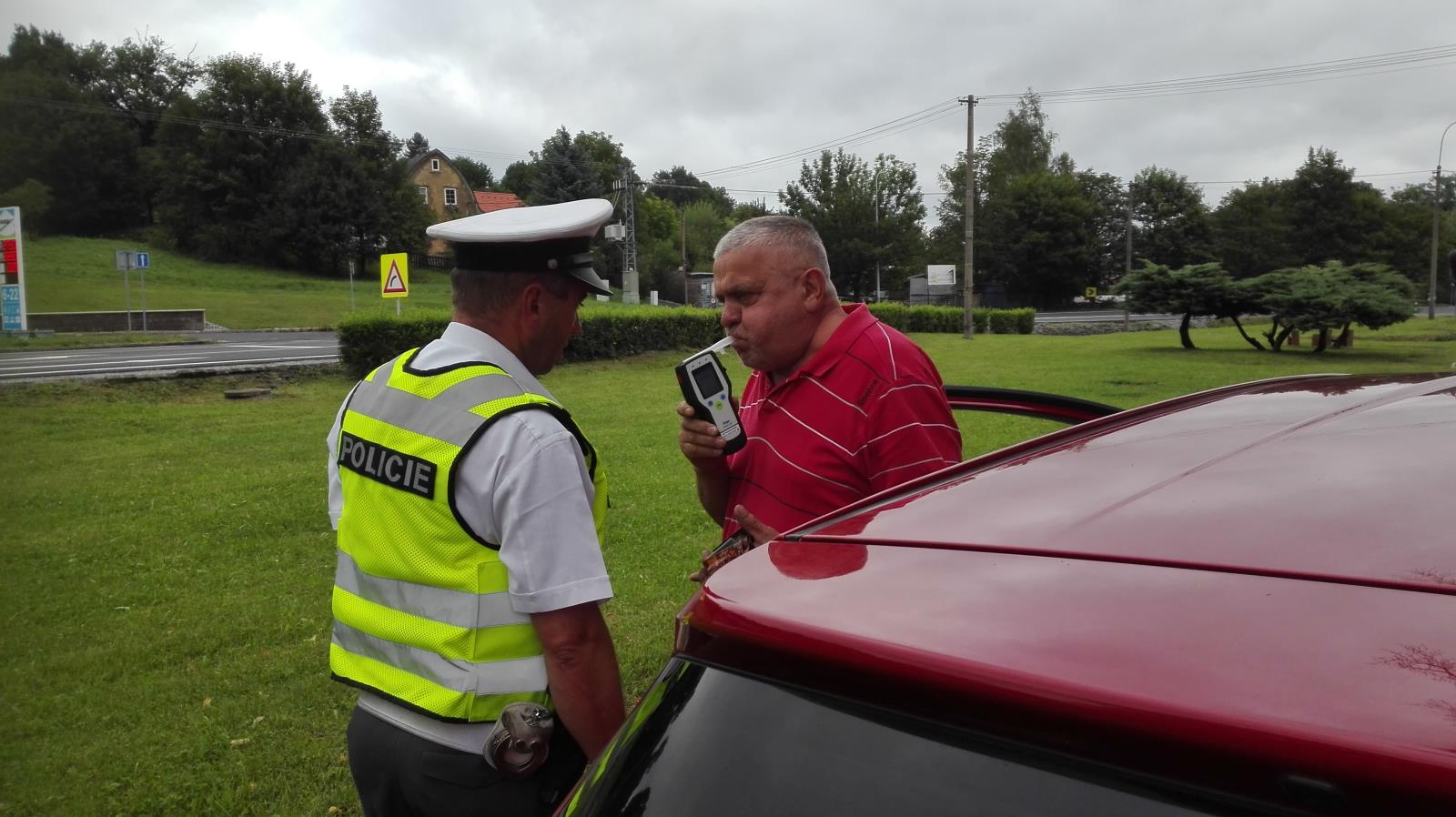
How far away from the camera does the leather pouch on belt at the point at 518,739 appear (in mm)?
1819

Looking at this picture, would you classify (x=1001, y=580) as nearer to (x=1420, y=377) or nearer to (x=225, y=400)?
(x=1420, y=377)

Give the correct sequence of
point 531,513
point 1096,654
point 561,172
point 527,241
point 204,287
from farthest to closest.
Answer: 1. point 561,172
2. point 204,287
3. point 527,241
4. point 531,513
5. point 1096,654

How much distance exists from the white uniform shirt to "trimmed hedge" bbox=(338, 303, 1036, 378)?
8603mm

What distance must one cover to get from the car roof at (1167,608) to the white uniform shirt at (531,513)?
0.50 meters

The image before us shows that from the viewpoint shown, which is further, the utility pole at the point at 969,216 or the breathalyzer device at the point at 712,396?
the utility pole at the point at 969,216

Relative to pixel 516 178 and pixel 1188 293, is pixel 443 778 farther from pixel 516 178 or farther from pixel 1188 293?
pixel 516 178

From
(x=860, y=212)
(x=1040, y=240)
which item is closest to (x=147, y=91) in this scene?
(x=860, y=212)

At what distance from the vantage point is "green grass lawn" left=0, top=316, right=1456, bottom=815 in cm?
399

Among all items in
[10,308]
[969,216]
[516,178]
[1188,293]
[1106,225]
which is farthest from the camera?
[516,178]

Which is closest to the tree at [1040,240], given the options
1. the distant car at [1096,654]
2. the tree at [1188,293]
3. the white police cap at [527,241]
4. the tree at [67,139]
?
the tree at [1188,293]

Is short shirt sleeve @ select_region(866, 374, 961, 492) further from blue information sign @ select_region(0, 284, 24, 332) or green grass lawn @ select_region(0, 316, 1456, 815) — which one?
blue information sign @ select_region(0, 284, 24, 332)

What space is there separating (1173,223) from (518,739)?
6958 centimetres

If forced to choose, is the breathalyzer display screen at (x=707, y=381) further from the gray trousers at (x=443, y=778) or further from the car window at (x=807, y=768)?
the car window at (x=807, y=768)

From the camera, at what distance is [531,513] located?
1795mm
